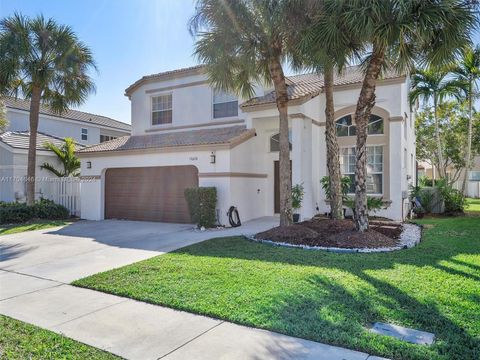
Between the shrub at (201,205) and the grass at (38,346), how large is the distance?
8660mm

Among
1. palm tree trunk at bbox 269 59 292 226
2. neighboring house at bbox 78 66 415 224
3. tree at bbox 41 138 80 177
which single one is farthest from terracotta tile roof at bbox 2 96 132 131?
palm tree trunk at bbox 269 59 292 226

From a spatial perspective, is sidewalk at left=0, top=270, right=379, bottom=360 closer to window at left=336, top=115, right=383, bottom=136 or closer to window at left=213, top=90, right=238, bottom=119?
window at left=336, top=115, right=383, bottom=136

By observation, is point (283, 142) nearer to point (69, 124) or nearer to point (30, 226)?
point (30, 226)

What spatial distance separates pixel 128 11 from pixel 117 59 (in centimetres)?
349

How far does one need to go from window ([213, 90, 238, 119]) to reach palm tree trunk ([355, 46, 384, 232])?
8.24 metres

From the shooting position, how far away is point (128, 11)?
11.1 m

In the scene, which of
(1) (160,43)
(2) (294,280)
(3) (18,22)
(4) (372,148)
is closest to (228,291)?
(2) (294,280)

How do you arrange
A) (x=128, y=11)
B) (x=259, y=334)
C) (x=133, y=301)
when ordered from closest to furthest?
(x=259, y=334), (x=133, y=301), (x=128, y=11)

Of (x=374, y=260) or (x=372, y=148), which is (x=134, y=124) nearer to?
(x=372, y=148)

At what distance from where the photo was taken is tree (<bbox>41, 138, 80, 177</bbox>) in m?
21.5

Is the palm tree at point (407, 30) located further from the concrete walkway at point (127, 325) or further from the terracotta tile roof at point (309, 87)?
the concrete walkway at point (127, 325)

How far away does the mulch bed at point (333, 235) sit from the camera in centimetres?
934

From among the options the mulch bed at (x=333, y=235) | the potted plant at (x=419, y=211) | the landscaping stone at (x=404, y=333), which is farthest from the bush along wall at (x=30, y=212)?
the potted plant at (x=419, y=211)

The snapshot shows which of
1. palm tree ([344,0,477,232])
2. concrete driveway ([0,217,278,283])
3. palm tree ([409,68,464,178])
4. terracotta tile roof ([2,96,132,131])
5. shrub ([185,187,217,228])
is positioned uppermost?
terracotta tile roof ([2,96,132,131])
